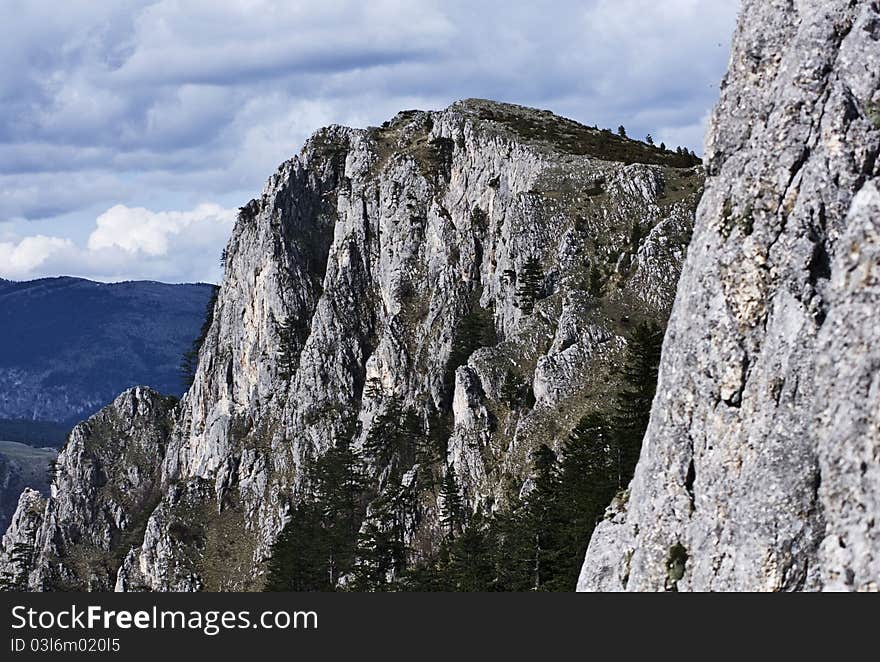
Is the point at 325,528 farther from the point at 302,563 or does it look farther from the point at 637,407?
the point at 637,407

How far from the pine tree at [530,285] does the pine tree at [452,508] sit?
26018 millimetres

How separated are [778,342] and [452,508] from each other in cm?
9955

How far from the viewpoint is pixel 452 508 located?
138500 mm

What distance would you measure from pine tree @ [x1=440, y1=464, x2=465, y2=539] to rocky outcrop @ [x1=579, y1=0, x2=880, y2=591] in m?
87.1

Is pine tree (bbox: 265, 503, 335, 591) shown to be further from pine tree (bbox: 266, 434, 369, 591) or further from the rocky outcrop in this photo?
the rocky outcrop

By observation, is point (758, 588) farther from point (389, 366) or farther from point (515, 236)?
point (389, 366)

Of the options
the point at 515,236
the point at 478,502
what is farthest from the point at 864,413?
the point at 515,236

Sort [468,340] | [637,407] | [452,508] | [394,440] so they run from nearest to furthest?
[637,407]
[452,508]
[468,340]
[394,440]

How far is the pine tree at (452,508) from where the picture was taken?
13862 centimetres

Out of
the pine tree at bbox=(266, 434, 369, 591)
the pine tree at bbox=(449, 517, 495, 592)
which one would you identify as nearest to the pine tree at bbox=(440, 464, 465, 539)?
the pine tree at bbox=(449, 517, 495, 592)

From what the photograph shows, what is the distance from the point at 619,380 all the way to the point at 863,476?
87638 mm

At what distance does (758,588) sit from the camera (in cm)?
4047

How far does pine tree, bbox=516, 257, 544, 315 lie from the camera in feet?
489

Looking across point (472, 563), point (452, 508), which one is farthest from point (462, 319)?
point (472, 563)
